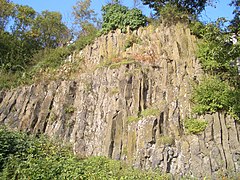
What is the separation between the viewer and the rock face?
10555 mm

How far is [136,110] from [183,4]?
29.7ft

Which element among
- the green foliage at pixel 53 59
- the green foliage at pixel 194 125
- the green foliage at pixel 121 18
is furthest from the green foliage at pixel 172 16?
the green foliage at pixel 194 125

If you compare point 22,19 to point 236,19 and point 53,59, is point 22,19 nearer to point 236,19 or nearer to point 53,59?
point 53,59

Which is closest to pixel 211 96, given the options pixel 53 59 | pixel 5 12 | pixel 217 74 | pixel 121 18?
pixel 217 74

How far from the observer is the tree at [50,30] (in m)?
22.7

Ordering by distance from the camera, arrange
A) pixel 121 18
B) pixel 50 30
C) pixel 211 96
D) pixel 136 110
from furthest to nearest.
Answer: pixel 50 30
pixel 121 18
pixel 136 110
pixel 211 96

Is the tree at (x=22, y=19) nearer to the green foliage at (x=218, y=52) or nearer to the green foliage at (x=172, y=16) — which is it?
the green foliage at (x=172, y=16)

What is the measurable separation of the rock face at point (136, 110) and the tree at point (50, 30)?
268 inches

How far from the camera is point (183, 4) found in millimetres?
17906

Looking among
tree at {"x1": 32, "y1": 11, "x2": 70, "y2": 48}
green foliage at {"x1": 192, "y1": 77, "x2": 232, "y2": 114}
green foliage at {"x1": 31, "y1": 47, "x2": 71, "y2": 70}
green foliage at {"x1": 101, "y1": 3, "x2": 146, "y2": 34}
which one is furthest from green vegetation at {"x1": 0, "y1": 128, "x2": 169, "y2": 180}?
tree at {"x1": 32, "y1": 11, "x2": 70, "y2": 48}

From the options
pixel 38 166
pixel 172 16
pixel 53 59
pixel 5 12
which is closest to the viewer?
pixel 38 166

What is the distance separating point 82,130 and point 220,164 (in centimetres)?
570

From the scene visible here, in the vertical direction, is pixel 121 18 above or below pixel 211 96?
above

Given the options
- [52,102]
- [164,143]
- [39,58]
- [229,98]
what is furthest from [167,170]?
[39,58]
